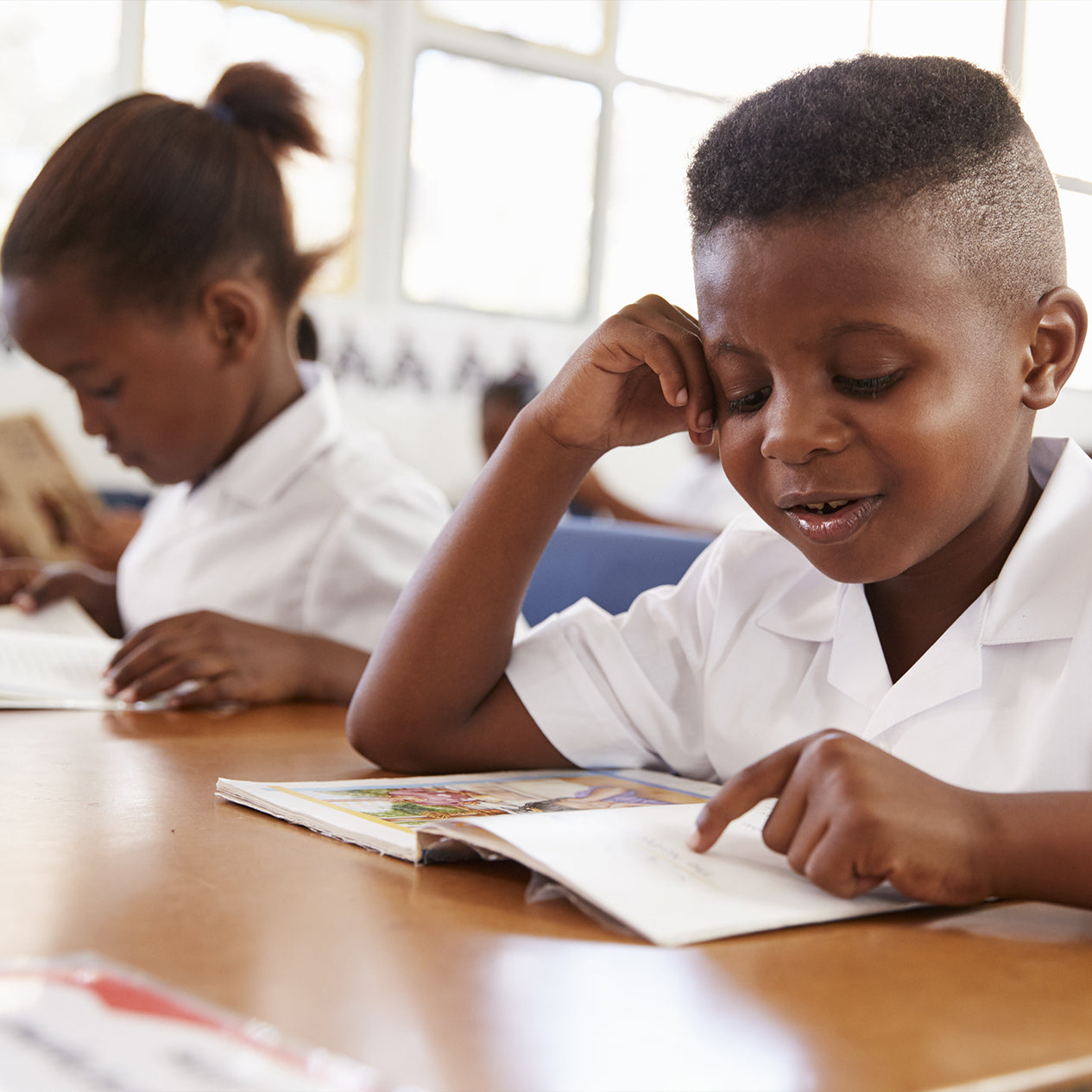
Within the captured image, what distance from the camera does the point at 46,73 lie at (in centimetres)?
310

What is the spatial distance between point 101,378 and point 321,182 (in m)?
2.28

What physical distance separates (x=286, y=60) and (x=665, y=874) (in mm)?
3237

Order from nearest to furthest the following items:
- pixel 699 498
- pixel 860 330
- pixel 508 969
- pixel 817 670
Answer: pixel 508 969, pixel 860 330, pixel 817 670, pixel 699 498

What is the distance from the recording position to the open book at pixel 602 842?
522 millimetres

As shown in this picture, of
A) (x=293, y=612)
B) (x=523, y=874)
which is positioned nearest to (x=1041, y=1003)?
(x=523, y=874)

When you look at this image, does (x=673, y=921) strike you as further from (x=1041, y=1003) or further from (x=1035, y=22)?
(x=1035, y=22)

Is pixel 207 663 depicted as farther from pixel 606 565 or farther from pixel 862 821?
pixel 862 821

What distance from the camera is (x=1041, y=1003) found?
0.45m

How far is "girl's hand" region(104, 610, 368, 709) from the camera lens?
1.11 m

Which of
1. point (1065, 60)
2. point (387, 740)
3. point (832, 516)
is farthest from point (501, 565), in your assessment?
point (1065, 60)

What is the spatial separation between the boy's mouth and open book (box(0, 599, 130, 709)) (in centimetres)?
62

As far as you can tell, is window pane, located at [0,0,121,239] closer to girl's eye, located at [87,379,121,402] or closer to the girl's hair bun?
the girl's hair bun

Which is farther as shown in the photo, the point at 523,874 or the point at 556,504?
the point at 556,504

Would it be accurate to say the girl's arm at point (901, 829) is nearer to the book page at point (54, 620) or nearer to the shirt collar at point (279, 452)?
the shirt collar at point (279, 452)
